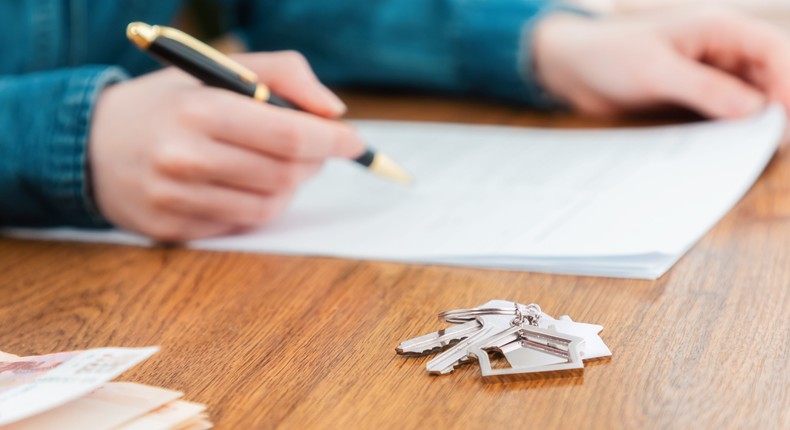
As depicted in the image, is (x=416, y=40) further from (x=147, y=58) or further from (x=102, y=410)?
(x=102, y=410)

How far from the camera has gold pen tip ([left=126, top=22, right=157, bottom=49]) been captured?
0.58 metres

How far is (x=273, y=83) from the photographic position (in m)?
0.67

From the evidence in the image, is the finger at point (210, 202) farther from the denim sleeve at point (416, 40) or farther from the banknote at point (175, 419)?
the denim sleeve at point (416, 40)

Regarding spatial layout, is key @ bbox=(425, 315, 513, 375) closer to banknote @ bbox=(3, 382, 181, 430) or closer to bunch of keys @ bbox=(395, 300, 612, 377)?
bunch of keys @ bbox=(395, 300, 612, 377)

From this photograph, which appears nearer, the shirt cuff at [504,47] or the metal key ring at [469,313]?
the metal key ring at [469,313]

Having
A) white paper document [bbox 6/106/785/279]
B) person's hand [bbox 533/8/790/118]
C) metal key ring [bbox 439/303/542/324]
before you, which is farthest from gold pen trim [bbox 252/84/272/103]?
person's hand [bbox 533/8/790/118]

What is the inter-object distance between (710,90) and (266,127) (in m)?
0.44

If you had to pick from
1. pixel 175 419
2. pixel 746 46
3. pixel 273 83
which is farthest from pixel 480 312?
A: pixel 746 46

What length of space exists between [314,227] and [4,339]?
24 centimetres

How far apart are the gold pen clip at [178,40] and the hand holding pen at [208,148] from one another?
18mm

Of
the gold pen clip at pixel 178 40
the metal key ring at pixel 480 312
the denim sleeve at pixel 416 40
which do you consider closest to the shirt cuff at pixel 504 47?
the denim sleeve at pixel 416 40

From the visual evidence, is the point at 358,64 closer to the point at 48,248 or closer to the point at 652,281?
the point at 48,248

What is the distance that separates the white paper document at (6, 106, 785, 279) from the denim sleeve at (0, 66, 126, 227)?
0.8 inches

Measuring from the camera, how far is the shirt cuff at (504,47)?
982mm
